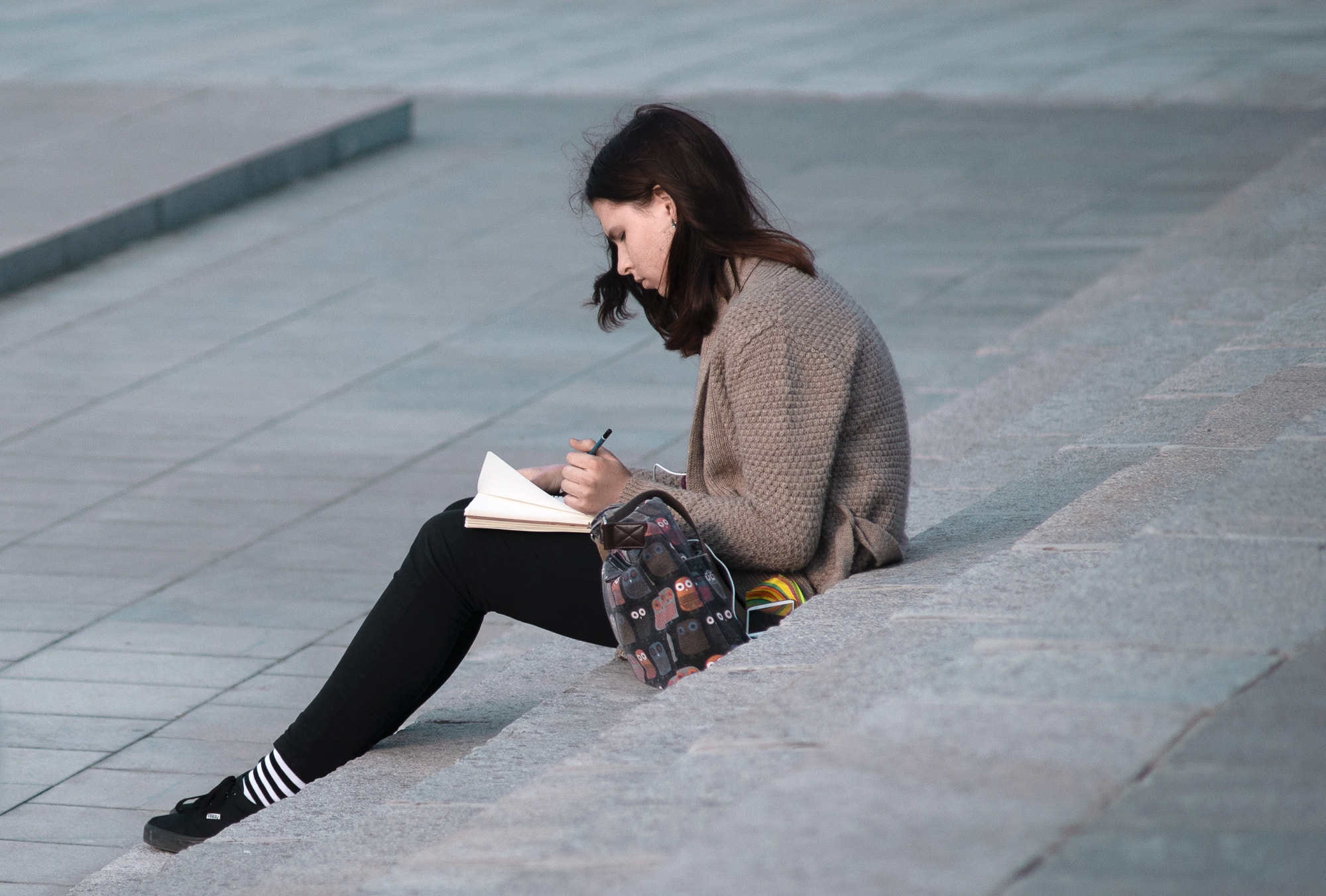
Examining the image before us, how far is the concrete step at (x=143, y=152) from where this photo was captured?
9.59 metres

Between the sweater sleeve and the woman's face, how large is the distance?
305 millimetres

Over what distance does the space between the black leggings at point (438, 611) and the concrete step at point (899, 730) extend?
124 millimetres

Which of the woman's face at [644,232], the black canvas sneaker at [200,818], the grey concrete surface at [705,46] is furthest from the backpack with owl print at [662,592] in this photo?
the grey concrete surface at [705,46]

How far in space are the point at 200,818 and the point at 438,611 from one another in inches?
25.1

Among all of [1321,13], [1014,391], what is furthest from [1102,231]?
[1321,13]

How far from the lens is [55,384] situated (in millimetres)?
7355

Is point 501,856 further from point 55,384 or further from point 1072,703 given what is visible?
point 55,384

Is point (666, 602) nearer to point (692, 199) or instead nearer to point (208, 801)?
point (692, 199)

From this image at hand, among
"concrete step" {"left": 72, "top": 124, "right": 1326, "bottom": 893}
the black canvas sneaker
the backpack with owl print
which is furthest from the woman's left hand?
the black canvas sneaker

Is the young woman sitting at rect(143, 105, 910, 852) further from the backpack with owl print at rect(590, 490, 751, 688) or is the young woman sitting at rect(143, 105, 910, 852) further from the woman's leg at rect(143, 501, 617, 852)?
the backpack with owl print at rect(590, 490, 751, 688)

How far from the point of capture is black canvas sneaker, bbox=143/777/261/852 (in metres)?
3.49

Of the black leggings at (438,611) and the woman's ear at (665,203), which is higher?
the woman's ear at (665,203)

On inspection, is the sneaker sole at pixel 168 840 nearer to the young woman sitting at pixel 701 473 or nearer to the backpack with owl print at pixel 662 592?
the young woman sitting at pixel 701 473

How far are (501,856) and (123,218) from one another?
8200 mm
